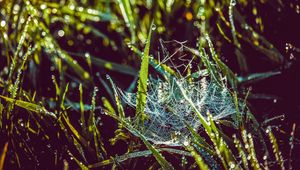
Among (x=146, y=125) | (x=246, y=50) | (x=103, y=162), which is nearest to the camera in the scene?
(x=103, y=162)

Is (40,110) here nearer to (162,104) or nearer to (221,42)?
(162,104)

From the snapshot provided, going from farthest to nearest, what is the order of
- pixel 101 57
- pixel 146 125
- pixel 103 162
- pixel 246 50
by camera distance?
pixel 101 57 → pixel 246 50 → pixel 146 125 → pixel 103 162

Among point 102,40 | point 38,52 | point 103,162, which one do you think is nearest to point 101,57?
point 102,40

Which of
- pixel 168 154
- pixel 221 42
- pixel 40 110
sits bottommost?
pixel 168 154

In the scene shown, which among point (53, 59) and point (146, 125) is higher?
point (53, 59)
